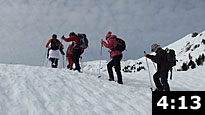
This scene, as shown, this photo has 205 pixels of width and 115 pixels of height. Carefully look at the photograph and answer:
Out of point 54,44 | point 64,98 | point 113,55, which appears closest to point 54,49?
point 54,44

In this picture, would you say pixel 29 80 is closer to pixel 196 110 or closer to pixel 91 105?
pixel 91 105

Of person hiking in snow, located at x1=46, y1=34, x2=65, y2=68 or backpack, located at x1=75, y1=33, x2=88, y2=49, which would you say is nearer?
backpack, located at x1=75, y1=33, x2=88, y2=49

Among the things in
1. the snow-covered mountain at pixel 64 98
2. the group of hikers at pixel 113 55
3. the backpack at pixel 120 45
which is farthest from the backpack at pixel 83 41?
the snow-covered mountain at pixel 64 98

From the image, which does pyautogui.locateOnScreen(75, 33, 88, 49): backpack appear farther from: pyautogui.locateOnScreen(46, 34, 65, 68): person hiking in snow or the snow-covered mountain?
the snow-covered mountain

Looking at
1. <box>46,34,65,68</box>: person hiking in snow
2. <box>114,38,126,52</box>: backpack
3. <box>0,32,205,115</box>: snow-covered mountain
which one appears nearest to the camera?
<box>0,32,205,115</box>: snow-covered mountain

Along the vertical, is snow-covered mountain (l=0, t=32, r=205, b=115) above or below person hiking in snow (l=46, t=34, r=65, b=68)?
below

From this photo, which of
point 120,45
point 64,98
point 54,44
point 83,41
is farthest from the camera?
point 54,44

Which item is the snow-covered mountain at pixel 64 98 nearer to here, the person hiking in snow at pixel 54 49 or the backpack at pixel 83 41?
the backpack at pixel 83 41

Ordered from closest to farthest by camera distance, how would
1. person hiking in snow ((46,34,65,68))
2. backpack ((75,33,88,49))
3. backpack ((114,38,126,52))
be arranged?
backpack ((114,38,126,52))
backpack ((75,33,88,49))
person hiking in snow ((46,34,65,68))

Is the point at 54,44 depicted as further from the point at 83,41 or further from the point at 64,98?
the point at 64,98

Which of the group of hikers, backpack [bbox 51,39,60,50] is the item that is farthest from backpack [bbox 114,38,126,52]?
backpack [bbox 51,39,60,50]

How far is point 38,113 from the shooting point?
3.73 metres

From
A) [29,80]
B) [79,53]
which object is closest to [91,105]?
[29,80]

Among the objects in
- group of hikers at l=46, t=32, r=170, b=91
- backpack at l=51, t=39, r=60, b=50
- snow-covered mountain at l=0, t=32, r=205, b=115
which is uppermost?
backpack at l=51, t=39, r=60, b=50
